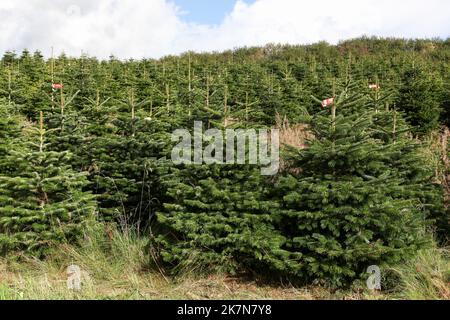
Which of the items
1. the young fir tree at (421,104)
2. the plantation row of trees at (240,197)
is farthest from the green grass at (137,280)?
the young fir tree at (421,104)

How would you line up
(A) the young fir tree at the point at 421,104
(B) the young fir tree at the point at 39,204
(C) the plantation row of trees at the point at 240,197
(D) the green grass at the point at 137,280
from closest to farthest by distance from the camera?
1. (D) the green grass at the point at 137,280
2. (C) the plantation row of trees at the point at 240,197
3. (B) the young fir tree at the point at 39,204
4. (A) the young fir tree at the point at 421,104

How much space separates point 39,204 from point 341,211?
11.4 ft

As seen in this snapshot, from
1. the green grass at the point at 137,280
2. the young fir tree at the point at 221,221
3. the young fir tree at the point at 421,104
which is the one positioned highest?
the young fir tree at the point at 421,104

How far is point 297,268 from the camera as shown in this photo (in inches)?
164

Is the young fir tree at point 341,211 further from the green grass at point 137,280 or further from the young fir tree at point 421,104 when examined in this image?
the young fir tree at point 421,104

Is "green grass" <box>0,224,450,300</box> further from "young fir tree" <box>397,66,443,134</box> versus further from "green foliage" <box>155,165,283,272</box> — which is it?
"young fir tree" <box>397,66,443,134</box>

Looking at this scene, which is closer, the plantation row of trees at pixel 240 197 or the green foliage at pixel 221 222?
the plantation row of trees at pixel 240 197

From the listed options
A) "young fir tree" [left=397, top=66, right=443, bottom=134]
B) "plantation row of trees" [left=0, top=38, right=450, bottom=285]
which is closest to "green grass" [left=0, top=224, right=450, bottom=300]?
"plantation row of trees" [left=0, top=38, right=450, bottom=285]

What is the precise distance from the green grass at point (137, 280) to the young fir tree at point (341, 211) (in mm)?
220

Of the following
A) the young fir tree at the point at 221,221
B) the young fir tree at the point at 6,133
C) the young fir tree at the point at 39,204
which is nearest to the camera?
the young fir tree at the point at 221,221

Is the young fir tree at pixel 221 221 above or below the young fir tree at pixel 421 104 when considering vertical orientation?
below

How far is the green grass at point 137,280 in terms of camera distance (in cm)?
402

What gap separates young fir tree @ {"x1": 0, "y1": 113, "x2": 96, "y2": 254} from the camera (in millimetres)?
4719

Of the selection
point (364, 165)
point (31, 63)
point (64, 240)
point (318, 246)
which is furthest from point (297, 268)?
point (31, 63)
